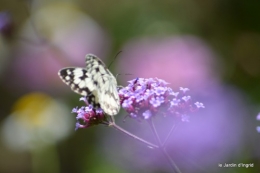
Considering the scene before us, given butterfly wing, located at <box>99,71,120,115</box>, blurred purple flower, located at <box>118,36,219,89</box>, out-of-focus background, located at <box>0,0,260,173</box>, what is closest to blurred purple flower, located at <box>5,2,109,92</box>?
out-of-focus background, located at <box>0,0,260,173</box>

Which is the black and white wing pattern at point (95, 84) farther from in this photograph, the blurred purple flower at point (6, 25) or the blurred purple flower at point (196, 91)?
the blurred purple flower at point (6, 25)

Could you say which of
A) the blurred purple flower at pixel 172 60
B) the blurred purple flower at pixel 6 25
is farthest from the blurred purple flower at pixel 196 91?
the blurred purple flower at pixel 6 25

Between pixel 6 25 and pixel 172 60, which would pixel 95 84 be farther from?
pixel 6 25

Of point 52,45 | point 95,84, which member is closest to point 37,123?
point 52,45

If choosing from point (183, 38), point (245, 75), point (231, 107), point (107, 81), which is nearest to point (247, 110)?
point (231, 107)

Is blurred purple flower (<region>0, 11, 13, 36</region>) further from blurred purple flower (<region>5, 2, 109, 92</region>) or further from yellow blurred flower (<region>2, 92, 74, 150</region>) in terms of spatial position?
yellow blurred flower (<region>2, 92, 74, 150</region>)

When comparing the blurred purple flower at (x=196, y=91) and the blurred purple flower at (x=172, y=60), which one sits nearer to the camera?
the blurred purple flower at (x=196, y=91)
